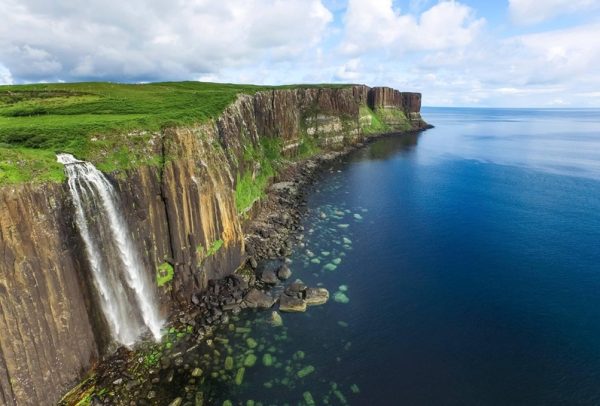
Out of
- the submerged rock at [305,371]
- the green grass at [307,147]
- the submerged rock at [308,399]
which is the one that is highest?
the green grass at [307,147]

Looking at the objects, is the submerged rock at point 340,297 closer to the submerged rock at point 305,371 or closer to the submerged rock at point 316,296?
the submerged rock at point 316,296

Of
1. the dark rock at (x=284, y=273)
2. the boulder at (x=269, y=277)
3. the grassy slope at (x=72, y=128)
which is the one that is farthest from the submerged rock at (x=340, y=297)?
the grassy slope at (x=72, y=128)

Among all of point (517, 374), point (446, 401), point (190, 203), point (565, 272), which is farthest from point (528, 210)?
point (190, 203)

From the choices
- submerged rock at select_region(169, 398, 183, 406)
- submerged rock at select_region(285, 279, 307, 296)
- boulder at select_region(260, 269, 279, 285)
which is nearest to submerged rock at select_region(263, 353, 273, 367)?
submerged rock at select_region(169, 398, 183, 406)

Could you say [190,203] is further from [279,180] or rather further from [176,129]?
[279,180]

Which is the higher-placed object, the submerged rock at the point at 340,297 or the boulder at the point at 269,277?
the boulder at the point at 269,277

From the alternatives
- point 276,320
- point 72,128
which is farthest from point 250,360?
point 72,128

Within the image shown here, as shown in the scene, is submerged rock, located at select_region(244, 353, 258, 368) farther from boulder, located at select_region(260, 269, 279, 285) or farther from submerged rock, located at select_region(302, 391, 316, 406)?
boulder, located at select_region(260, 269, 279, 285)
